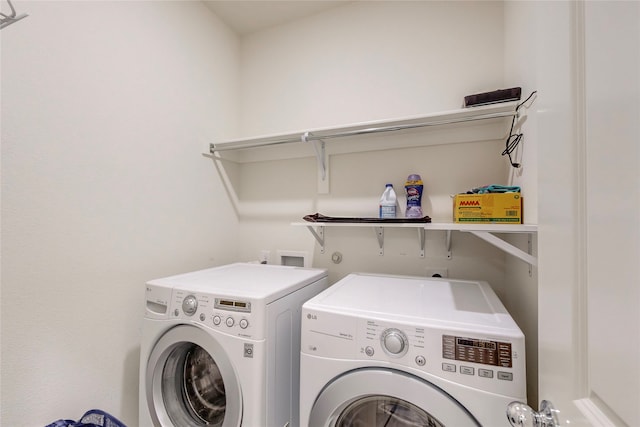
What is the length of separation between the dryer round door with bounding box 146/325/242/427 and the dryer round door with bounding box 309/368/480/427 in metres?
0.52

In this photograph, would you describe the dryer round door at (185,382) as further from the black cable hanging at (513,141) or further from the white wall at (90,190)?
the black cable hanging at (513,141)

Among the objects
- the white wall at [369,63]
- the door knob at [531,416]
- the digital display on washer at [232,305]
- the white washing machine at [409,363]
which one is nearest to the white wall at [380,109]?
the white wall at [369,63]

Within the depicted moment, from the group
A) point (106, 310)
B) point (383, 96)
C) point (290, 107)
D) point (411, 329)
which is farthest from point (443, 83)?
point (106, 310)

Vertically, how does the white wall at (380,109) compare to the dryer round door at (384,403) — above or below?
above

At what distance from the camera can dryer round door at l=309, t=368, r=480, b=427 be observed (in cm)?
76

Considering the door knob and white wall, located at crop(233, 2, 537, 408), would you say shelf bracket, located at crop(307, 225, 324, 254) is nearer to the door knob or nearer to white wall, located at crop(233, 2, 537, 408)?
white wall, located at crop(233, 2, 537, 408)

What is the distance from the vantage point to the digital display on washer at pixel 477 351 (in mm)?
740

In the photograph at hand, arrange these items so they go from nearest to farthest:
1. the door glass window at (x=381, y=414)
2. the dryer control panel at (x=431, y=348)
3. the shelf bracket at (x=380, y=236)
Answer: the dryer control panel at (x=431, y=348) < the door glass window at (x=381, y=414) < the shelf bracket at (x=380, y=236)

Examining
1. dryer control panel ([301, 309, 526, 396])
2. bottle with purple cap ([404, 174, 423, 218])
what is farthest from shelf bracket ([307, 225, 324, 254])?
dryer control panel ([301, 309, 526, 396])

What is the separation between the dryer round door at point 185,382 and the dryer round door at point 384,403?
516 millimetres

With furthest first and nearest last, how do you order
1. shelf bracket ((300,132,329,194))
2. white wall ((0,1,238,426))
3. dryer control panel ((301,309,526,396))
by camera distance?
shelf bracket ((300,132,329,194)) → white wall ((0,1,238,426)) → dryer control panel ((301,309,526,396))

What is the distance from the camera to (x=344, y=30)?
1.77m

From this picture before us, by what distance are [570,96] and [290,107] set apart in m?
1.73

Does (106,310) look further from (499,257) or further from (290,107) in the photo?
(499,257)
